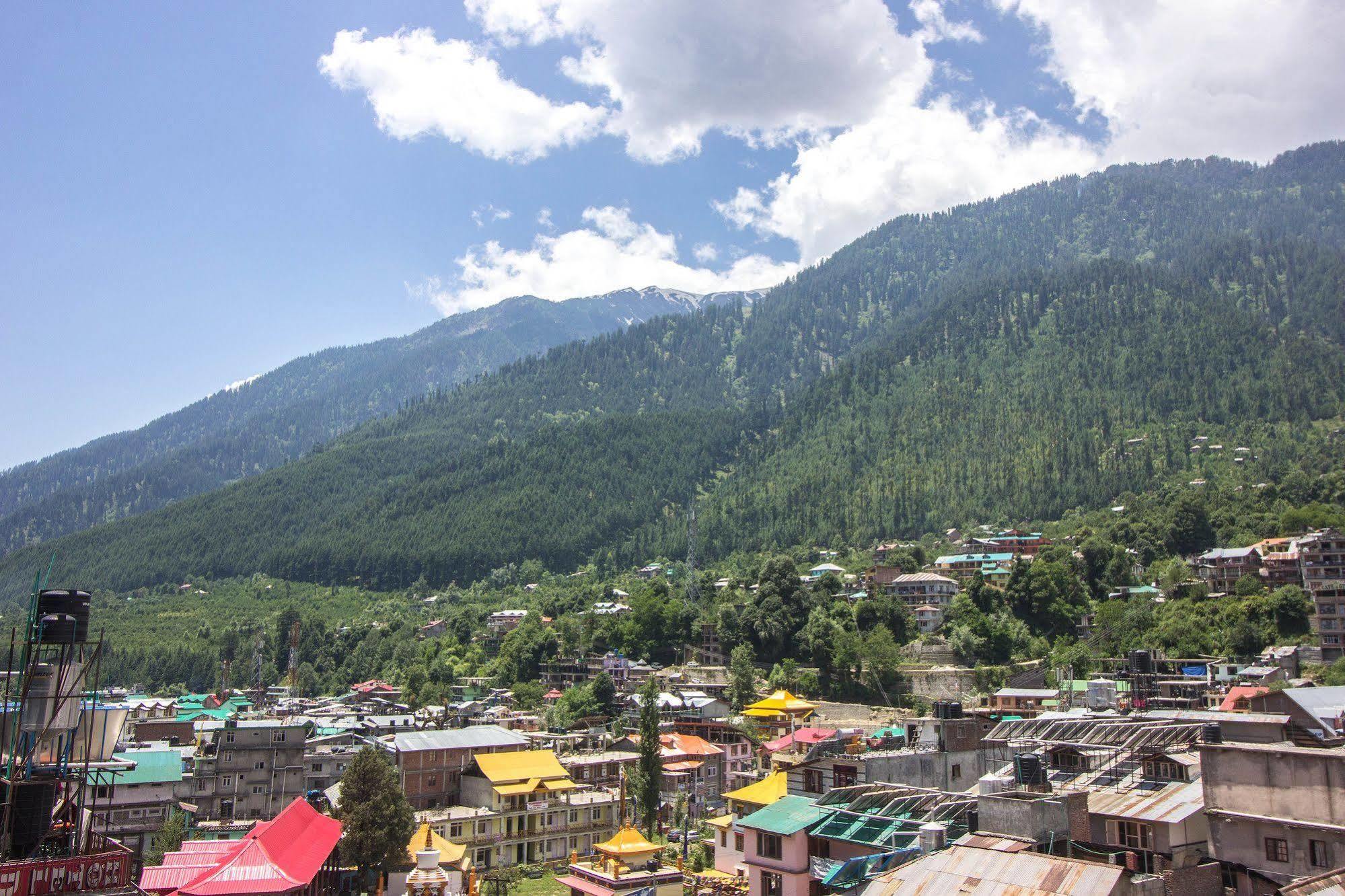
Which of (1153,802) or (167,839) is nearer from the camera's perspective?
(1153,802)

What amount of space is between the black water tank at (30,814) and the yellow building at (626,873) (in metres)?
18.6

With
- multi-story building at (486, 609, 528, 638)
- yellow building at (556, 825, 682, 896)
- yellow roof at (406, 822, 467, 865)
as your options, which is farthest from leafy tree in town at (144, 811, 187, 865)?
multi-story building at (486, 609, 528, 638)

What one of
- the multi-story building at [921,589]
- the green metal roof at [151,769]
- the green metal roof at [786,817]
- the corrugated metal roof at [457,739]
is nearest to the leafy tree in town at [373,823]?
the corrugated metal roof at [457,739]

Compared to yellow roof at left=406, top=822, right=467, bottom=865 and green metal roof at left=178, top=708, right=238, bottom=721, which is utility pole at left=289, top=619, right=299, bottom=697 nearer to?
green metal roof at left=178, top=708, right=238, bottom=721

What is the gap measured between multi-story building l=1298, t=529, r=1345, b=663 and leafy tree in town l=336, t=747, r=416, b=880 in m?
56.5

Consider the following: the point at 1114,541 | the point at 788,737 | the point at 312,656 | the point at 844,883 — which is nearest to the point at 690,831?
the point at 788,737

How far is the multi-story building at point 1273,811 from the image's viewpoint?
2095 centimetres

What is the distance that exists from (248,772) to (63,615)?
129 ft

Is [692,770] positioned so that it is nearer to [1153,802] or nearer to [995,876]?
[1153,802]

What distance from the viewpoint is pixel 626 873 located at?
112 feet

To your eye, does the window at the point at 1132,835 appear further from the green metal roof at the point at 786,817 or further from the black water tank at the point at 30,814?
the black water tank at the point at 30,814

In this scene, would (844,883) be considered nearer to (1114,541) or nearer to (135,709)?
(135,709)

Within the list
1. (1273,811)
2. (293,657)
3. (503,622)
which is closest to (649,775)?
(1273,811)

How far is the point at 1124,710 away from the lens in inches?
1887
